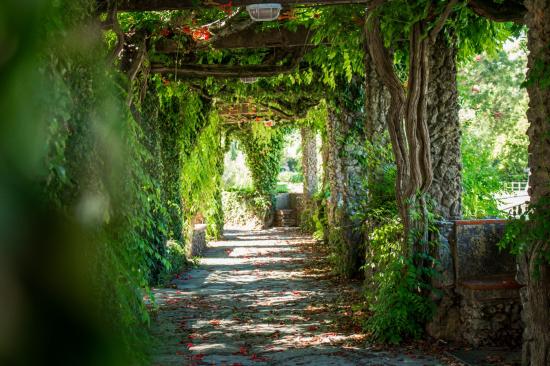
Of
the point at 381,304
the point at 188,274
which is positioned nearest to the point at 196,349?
the point at 381,304

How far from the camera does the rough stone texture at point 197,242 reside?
13.9 m

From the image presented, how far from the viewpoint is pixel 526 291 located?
4.53 meters

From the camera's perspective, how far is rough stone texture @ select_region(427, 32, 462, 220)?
255 inches

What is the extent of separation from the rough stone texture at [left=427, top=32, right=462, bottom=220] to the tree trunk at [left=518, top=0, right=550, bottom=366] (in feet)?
6.85

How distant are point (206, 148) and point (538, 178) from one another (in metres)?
10.3

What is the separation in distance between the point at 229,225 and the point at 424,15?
20.2 metres

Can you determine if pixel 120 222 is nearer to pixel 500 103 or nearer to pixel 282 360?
pixel 282 360

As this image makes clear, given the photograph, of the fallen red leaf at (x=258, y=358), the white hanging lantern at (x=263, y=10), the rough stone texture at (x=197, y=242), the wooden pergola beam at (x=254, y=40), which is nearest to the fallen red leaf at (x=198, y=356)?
the fallen red leaf at (x=258, y=358)

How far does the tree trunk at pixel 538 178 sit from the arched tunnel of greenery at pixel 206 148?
12mm

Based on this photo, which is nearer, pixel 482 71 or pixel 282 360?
pixel 282 360

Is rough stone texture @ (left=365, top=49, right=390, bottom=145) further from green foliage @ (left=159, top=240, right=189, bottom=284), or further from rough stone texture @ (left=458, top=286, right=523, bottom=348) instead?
green foliage @ (left=159, top=240, right=189, bottom=284)

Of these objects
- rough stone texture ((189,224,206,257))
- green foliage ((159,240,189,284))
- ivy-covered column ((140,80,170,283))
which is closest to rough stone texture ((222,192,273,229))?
rough stone texture ((189,224,206,257))

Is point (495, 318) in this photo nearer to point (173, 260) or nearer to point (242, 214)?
point (173, 260)

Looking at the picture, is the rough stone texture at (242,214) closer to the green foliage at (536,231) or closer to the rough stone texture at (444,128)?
the rough stone texture at (444,128)
